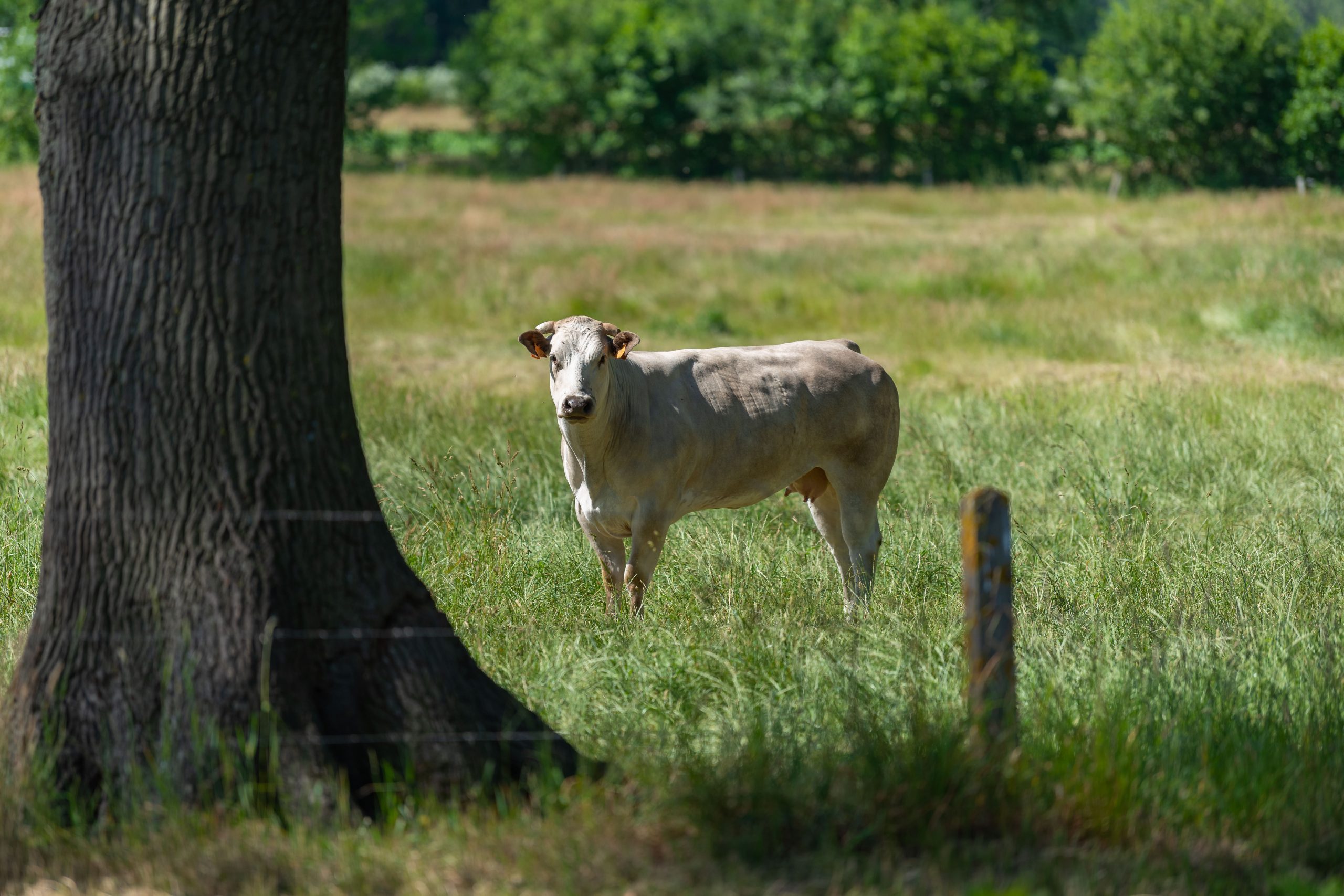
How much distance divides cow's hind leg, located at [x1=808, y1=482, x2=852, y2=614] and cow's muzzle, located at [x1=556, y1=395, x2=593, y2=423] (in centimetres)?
163

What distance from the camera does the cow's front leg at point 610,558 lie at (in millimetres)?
6117

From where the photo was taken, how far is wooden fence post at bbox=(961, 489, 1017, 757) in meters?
3.72

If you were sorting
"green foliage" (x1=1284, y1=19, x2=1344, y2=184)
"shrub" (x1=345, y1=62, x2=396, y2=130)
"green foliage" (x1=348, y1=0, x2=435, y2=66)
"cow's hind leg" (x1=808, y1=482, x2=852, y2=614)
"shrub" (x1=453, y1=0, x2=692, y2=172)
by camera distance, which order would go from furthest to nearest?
"green foliage" (x1=348, y1=0, x2=435, y2=66)
"shrub" (x1=345, y1=62, x2=396, y2=130)
"shrub" (x1=453, y1=0, x2=692, y2=172)
"green foliage" (x1=1284, y1=19, x2=1344, y2=184)
"cow's hind leg" (x1=808, y1=482, x2=852, y2=614)

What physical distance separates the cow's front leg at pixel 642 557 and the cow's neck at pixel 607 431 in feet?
0.98

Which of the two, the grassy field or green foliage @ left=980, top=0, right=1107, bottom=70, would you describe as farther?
green foliage @ left=980, top=0, right=1107, bottom=70

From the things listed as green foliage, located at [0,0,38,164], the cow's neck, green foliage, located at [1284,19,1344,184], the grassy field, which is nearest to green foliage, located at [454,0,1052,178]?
green foliage, located at [1284,19,1344,184]

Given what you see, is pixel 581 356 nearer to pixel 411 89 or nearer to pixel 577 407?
pixel 577 407

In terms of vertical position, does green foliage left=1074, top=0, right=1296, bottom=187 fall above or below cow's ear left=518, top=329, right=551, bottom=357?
above

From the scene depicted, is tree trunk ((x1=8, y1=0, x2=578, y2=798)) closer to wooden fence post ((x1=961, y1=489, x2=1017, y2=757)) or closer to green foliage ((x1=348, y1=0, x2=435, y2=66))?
wooden fence post ((x1=961, y1=489, x2=1017, y2=757))

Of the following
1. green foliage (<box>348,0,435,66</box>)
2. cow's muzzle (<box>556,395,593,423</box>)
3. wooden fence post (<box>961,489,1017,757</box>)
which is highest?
green foliage (<box>348,0,435,66</box>)

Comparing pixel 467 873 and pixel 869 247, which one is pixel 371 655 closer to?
pixel 467 873

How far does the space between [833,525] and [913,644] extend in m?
2.04

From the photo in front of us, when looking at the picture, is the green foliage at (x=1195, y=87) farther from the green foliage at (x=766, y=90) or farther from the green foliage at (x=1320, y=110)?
the green foliage at (x=766, y=90)

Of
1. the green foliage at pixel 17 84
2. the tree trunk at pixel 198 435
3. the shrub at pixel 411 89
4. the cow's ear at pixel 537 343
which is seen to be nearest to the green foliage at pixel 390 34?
the shrub at pixel 411 89
